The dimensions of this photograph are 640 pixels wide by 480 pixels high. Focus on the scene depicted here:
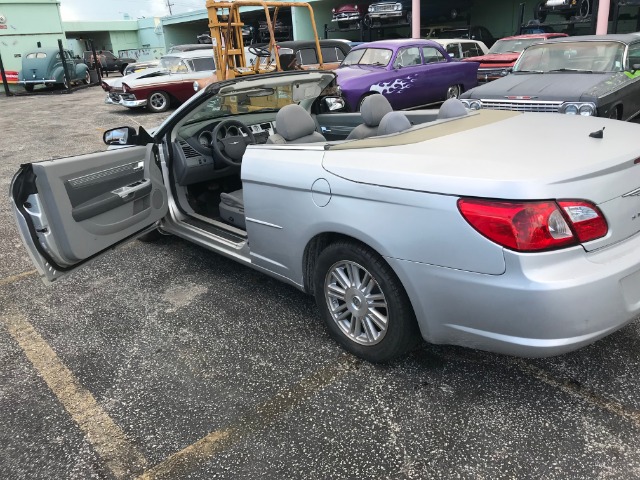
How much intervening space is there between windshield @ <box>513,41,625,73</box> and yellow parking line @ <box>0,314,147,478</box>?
7526 millimetres

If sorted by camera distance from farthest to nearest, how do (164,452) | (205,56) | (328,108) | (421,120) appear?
1. (205,56)
2. (328,108)
3. (421,120)
4. (164,452)

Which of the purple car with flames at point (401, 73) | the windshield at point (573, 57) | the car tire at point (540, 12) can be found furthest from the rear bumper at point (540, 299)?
the car tire at point (540, 12)

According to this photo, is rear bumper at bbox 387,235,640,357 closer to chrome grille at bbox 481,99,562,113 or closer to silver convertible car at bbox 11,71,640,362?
silver convertible car at bbox 11,71,640,362

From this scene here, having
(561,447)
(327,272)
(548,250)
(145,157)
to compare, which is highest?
(145,157)

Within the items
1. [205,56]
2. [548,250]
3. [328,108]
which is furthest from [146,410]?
[205,56]

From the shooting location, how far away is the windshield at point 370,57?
35.1 feet

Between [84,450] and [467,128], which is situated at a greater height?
[467,128]

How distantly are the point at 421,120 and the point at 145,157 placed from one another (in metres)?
2.05

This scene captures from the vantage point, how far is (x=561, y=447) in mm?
2211

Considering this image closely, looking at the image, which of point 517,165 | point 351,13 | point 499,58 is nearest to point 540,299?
point 517,165

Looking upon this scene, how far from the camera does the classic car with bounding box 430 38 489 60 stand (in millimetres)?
13500

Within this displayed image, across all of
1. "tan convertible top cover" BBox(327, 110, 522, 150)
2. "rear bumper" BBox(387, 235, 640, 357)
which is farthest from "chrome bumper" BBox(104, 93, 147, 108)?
"rear bumper" BBox(387, 235, 640, 357)

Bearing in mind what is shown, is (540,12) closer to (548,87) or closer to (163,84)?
(548,87)

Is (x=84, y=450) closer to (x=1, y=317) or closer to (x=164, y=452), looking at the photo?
(x=164, y=452)
